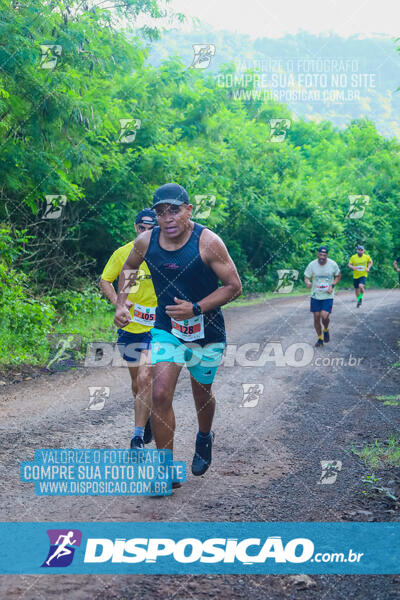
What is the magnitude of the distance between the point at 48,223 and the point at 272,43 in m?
153

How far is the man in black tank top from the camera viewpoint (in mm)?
4484

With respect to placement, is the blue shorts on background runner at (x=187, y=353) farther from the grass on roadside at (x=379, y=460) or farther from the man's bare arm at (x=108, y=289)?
the grass on roadside at (x=379, y=460)

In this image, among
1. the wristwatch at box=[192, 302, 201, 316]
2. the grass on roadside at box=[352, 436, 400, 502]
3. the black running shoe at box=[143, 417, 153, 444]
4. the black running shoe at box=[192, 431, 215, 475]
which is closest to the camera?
the wristwatch at box=[192, 302, 201, 316]

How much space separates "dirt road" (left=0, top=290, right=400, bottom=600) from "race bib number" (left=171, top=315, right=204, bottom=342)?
3.82 feet

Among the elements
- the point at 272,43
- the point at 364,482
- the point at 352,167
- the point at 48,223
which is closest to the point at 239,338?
the point at 48,223

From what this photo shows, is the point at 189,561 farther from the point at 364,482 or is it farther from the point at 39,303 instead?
the point at 39,303

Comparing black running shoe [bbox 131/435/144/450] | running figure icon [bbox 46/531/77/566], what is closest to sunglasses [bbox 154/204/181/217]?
black running shoe [bbox 131/435/144/450]

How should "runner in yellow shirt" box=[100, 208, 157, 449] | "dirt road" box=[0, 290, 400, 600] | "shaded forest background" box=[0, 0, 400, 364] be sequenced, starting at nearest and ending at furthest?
"dirt road" box=[0, 290, 400, 600]
"runner in yellow shirt" box=[100, 208, 157, 449]
"shaded forest background" box=[0, 0, 400, 364]

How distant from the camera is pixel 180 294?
459 centimetres

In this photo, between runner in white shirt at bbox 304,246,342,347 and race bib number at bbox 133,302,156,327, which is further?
runner in white shirt at bbox 304,246,342,347

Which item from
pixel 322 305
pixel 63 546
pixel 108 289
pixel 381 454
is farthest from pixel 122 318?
pixel 322 305

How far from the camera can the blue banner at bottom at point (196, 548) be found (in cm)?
347

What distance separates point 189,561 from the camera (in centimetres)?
355

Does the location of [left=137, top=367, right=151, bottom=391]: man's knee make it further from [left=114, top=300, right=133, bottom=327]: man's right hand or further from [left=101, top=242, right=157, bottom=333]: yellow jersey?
[left=114, top=300, right=133, bottom=327]: man's right hand
